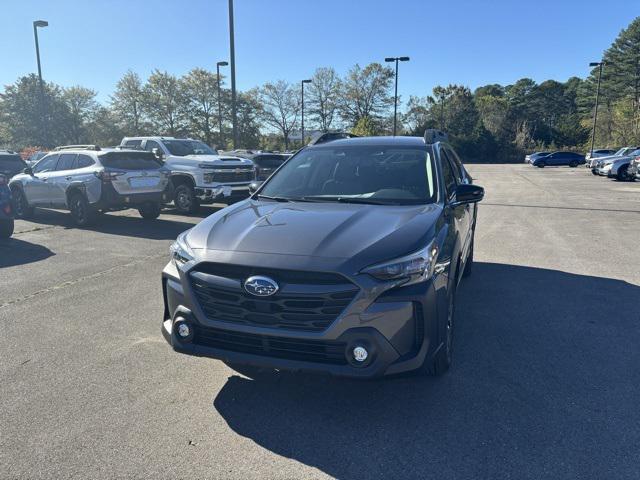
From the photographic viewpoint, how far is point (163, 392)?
338cm

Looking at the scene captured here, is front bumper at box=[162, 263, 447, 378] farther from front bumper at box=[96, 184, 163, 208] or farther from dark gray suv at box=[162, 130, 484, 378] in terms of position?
front bumper at box=[96, 184, 163, 208]

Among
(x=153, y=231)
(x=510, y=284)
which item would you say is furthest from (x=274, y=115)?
(x=510, y=284)

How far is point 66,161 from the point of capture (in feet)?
36.4

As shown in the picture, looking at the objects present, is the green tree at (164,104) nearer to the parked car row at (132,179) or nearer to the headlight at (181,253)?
the parked car row at (132,179)

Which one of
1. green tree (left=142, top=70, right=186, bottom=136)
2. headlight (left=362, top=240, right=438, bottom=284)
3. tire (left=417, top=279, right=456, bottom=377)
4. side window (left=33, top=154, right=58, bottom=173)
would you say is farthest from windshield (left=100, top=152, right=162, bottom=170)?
green tree (left=142, top=70, right=186, bottom=136)

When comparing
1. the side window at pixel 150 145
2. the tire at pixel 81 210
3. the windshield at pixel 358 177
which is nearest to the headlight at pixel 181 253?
the windshield at pixel 358 177

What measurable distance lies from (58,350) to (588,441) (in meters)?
3.99

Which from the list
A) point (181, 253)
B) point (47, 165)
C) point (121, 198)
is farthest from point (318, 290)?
point (47, 165)

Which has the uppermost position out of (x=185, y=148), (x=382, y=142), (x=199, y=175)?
(x=382, y=142)

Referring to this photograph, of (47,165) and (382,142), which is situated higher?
(382,142)

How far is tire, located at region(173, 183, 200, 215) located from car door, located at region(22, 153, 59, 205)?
2.85m

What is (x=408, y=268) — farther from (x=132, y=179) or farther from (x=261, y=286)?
(x=132, y=179)

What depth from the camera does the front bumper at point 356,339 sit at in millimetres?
2709

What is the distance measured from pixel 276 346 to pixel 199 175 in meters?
9.84
